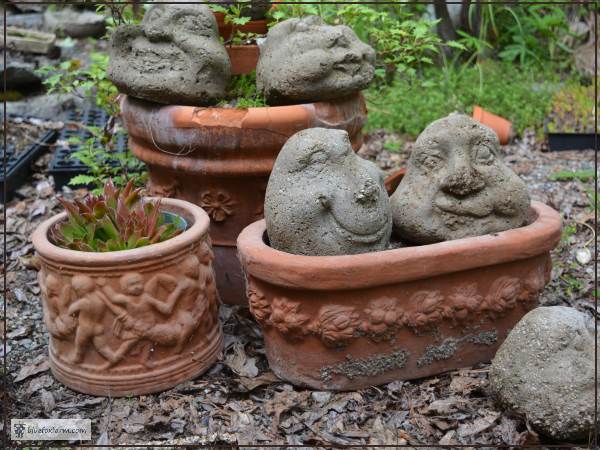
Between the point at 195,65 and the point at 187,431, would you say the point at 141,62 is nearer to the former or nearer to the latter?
the point at 195,65

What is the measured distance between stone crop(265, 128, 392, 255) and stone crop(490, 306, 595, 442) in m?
0.72

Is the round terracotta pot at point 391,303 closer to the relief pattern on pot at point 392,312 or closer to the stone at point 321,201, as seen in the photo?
the relief pattern on pot at point 392,312

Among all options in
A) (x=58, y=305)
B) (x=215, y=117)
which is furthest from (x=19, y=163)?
(x=58, y=305)

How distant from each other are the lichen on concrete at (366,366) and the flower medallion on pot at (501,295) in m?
0.41

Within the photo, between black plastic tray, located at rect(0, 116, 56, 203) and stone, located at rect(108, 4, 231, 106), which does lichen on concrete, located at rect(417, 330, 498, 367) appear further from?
black plastic tray, located at rect(0, 116, 56, 203)

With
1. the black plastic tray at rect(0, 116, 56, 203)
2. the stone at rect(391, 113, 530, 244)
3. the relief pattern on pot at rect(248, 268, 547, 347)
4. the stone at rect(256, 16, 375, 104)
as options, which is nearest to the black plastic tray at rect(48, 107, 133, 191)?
the black plastic tray at rect(0, 116, 56, 203)

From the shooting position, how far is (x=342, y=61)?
3.51 metres

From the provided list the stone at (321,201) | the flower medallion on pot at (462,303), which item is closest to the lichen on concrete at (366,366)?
the flower medallion on pot at (462,303)

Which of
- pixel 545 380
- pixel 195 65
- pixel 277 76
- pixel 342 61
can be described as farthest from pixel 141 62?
pixel 545 380

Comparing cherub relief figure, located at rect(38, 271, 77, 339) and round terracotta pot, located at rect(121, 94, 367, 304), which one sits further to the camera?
round terracotta pot, located at rect(121, 94, 367, 304)

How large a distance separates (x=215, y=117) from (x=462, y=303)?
141 cm

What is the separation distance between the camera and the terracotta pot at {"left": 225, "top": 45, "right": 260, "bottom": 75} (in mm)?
4078

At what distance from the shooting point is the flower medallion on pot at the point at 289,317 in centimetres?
291

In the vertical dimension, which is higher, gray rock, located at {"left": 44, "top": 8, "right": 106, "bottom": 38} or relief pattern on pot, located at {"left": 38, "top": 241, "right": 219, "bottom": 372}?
gray rock, located at {"left": 44, "top": 8, "right": 106, "bottom": 38}
